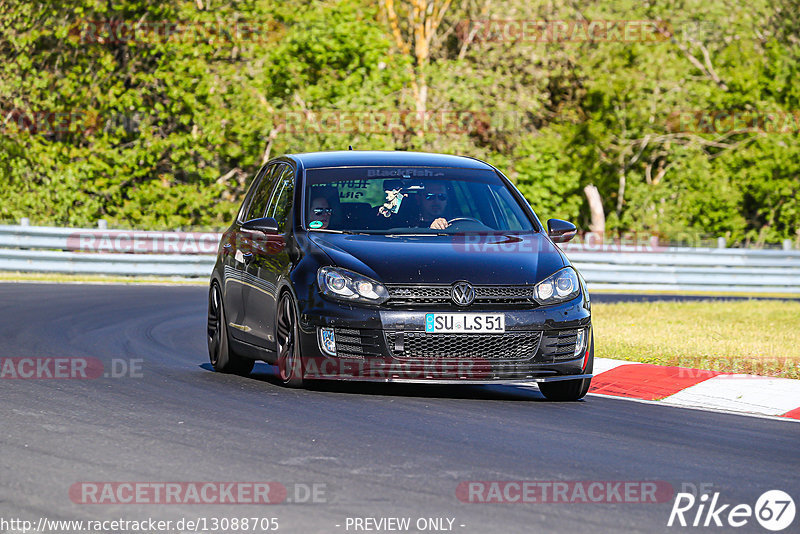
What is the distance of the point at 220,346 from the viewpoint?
36.3 ft

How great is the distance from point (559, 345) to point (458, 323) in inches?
30.5

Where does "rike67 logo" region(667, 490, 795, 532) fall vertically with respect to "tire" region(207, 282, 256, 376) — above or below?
above

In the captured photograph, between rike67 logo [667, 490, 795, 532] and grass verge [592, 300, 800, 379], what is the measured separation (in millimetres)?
5210

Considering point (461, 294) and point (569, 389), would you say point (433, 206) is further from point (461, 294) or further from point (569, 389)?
point (569, 389)

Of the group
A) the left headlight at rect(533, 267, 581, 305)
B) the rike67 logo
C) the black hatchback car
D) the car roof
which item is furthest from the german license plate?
the rike67 logo

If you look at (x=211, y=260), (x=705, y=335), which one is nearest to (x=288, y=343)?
(x=705, y=335)

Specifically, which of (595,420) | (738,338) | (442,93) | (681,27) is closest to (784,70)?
(681,27)

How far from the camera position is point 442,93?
38.3 metres

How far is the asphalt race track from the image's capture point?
227 inches

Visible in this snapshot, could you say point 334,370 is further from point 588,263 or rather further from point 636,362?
point 588,263

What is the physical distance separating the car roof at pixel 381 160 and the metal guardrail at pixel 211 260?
1455 cm

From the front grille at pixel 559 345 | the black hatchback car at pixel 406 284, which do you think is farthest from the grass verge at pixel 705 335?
the front grille at pixel 559 345

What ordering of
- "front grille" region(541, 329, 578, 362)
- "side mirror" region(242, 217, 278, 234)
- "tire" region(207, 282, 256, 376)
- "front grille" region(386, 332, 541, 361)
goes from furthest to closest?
"tire" region(207, 282, 256, 376) < "side mirror" region(242, 217, 278, 234) < "front grille" region(541, 329, 578, 362) < "front grille" region(386, 332, 541, 361)

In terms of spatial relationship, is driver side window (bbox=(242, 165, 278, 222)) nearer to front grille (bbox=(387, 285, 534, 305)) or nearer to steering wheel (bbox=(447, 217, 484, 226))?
steering wheel (bbox=(447, 217, 484, 226))
